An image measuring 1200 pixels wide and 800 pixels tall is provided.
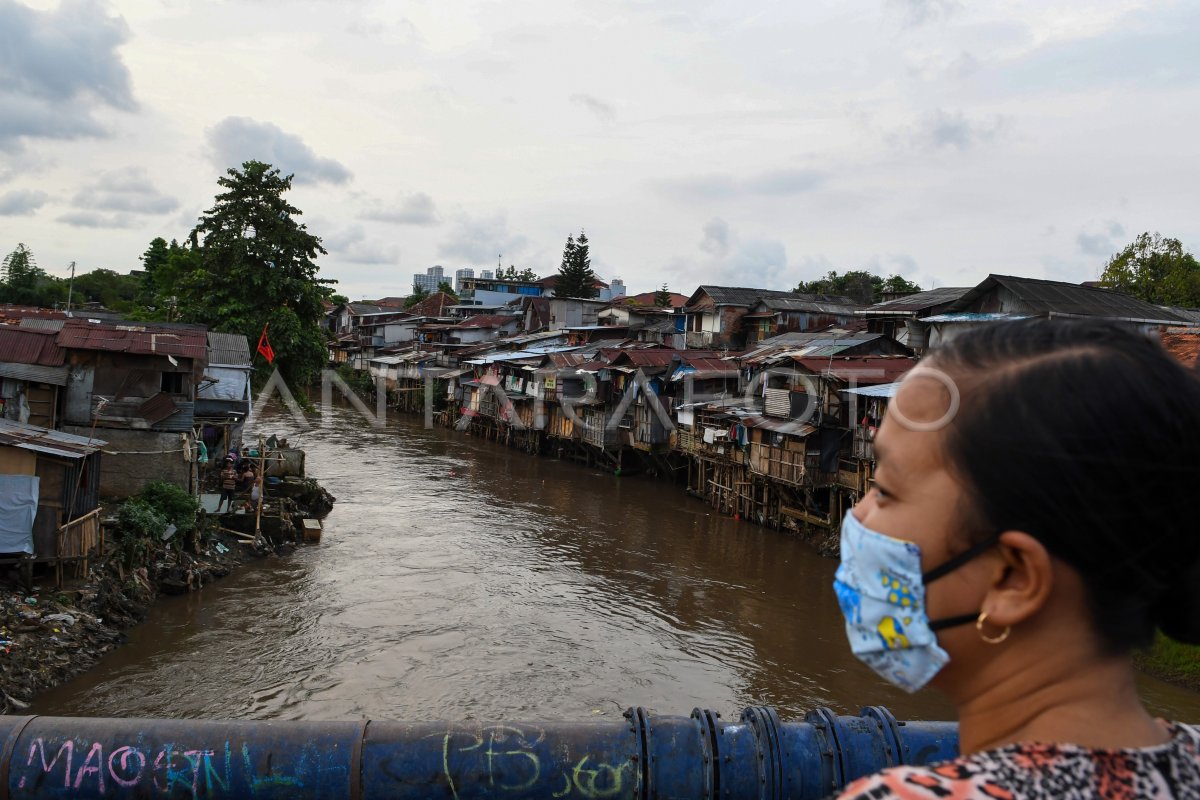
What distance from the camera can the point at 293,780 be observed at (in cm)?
353

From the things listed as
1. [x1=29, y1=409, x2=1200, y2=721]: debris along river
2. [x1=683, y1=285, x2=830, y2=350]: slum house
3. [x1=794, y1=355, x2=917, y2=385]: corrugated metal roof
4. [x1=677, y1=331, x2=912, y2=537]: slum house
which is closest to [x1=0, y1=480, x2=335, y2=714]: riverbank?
[x1=29, y1=409, x2=1200, y2=721]: debris along river

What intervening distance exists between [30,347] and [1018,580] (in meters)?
21.1

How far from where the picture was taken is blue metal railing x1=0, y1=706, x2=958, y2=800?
3.49m

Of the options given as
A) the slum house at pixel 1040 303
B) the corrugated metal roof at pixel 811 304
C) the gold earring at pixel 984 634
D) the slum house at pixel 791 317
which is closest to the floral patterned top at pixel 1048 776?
the gold earring at pixel 984 634

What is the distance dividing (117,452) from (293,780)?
17.6m

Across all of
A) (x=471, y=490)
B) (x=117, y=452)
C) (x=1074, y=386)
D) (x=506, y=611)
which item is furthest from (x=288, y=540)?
(x=1074, y=386)

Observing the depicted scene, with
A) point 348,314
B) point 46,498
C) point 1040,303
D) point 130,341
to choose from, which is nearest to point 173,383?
point 130,341

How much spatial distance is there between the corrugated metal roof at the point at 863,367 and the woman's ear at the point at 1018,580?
22.4 metres

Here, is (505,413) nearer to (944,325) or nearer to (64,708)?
(944,325)

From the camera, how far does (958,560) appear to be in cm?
120

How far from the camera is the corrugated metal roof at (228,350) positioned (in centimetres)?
2331

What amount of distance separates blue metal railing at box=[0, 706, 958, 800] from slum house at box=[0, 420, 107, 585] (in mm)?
11601

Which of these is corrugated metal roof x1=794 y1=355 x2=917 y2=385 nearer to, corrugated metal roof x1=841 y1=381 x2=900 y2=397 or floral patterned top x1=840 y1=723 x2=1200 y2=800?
corrugated metal roof x1=841 y1=381 x2=900 y2=397

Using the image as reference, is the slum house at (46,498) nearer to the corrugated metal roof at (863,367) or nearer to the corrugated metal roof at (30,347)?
the corrugated metal roof at (30,347)
